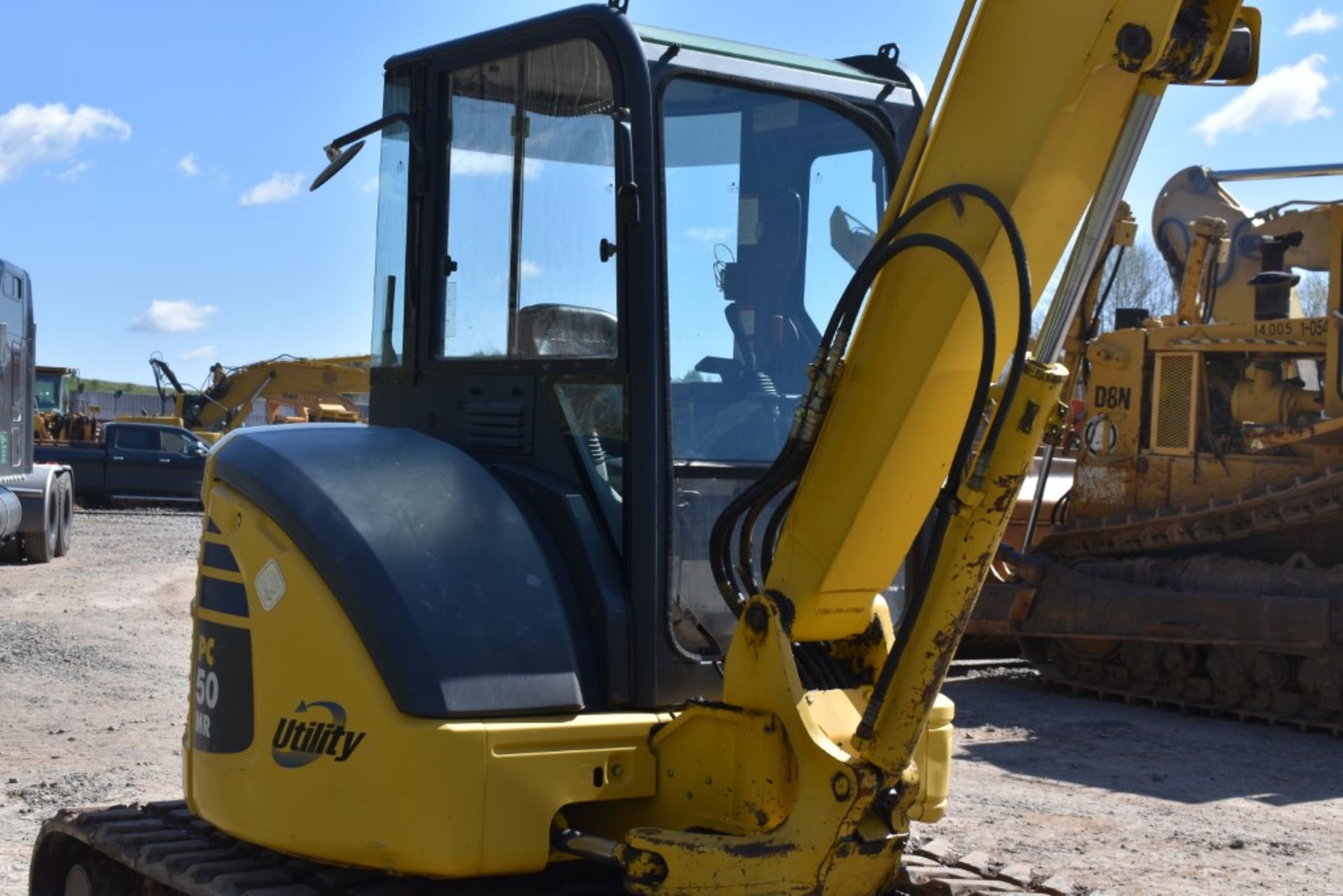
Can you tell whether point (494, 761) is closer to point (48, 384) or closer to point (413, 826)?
point (413, 826)

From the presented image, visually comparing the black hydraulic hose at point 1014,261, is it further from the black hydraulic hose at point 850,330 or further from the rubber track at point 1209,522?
the rubber track at point 1209,522

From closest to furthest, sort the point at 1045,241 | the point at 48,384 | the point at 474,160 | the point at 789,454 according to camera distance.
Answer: the point at 1045,241 < the point at 789,454 < the point at 474,160 < the point at 48,384

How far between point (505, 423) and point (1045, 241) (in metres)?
1.49

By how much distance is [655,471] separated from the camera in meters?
3.95

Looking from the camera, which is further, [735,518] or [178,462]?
[178,462]

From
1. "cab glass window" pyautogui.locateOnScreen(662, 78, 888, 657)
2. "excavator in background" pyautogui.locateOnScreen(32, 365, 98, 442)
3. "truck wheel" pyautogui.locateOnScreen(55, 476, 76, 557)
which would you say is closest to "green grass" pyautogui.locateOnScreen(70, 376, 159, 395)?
"excavator in background" pyautogui.locateOnScreen(32, 365, 98, 442)

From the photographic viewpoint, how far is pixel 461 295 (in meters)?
4.45

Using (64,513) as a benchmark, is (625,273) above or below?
above

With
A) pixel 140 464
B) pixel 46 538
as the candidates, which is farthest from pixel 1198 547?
pixel 140 464

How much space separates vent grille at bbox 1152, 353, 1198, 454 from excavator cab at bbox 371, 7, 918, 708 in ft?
26.8

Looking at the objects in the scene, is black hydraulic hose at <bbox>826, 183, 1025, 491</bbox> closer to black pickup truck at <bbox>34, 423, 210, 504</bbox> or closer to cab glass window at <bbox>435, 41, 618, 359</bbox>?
cab glass window at <bbox>435, 41, 618, 359</bbox>

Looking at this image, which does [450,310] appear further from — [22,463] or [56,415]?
[56,415]

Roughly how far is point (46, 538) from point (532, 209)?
1565 centimetres

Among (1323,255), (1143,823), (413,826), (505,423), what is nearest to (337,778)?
(413,826)
